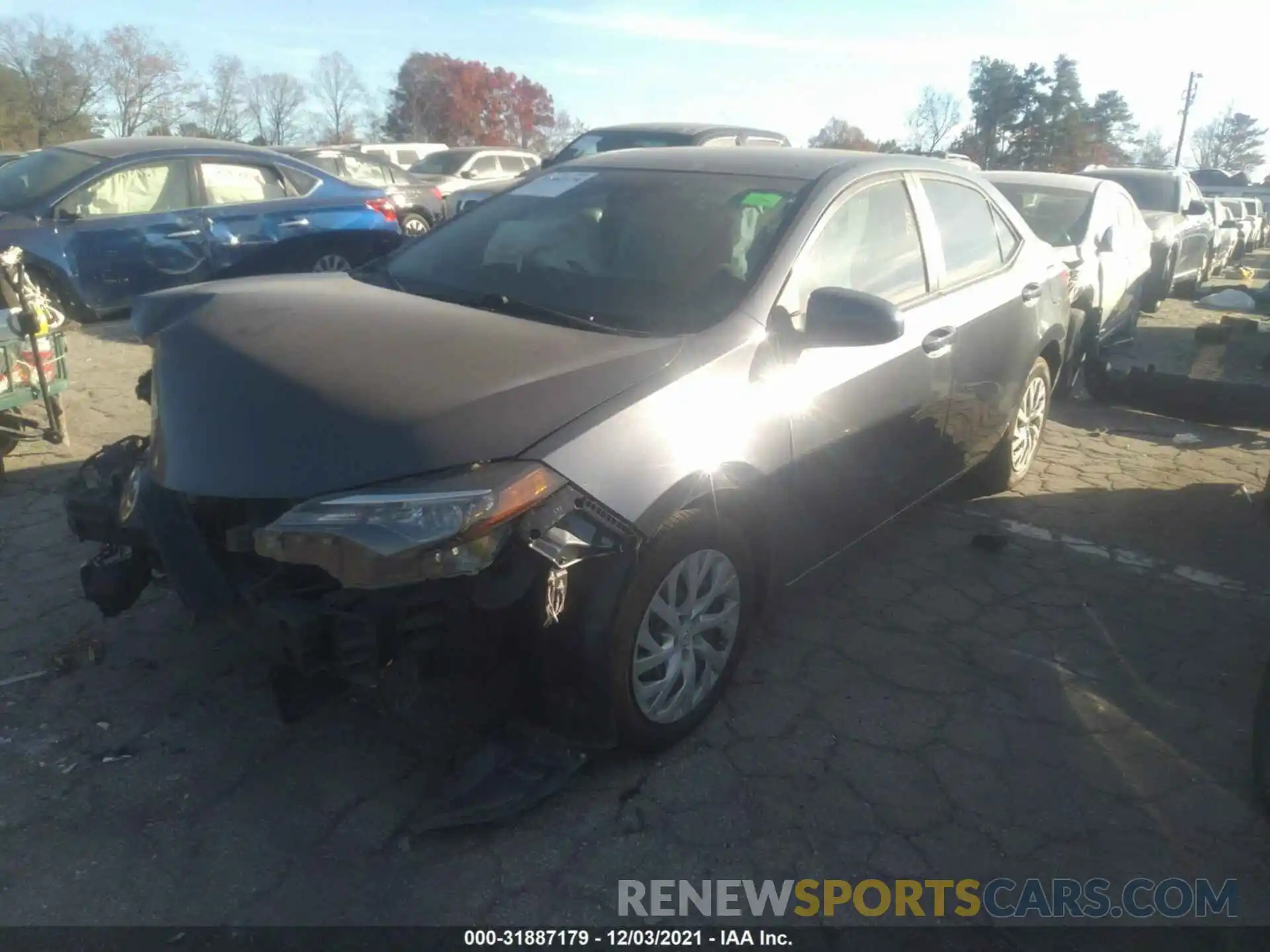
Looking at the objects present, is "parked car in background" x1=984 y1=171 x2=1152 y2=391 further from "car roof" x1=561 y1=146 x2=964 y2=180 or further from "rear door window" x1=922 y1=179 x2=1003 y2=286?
"car roof" x1=561 y1=146 x2=964 y2=180

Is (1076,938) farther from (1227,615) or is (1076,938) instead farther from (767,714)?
(1227,615)

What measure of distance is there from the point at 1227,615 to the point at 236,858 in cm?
391

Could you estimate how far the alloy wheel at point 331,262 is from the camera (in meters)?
8.60

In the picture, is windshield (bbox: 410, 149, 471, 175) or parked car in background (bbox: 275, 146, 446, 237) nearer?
parked car in background (bbox: 275, 146, 446, 237)

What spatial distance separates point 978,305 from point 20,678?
3988 millimetres

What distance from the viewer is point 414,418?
2.40 metres

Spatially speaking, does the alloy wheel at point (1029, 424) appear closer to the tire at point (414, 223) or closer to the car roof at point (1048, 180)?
the car roof at point (1048, 180)

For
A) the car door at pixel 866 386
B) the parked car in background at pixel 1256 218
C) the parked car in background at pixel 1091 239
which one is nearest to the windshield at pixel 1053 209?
the parked car in background at pixel 1091 239

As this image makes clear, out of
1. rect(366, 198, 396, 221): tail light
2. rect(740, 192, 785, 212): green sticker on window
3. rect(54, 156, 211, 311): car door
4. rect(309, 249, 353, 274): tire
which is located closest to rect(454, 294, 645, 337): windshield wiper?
rect(740, 192, 785, 212): green sticker on window

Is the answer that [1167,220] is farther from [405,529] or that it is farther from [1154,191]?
[405,529]

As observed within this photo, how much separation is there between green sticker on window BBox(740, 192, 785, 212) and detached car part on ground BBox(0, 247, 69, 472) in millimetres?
3644

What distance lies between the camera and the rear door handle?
3822 millimetres

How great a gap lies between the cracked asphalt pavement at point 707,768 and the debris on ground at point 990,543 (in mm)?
289

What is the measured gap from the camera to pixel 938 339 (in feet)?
12.8
